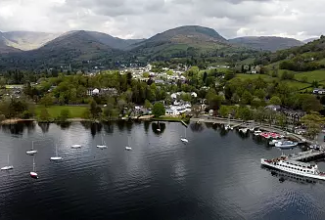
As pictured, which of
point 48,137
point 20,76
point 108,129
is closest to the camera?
point 48,137

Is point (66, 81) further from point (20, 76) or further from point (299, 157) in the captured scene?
point (299, 157)

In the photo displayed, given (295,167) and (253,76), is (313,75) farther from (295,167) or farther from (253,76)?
(295,167)

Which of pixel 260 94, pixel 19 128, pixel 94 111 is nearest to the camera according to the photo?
pixel 19 128

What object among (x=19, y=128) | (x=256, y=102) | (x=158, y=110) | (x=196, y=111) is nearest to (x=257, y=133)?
(x=256, y=102)

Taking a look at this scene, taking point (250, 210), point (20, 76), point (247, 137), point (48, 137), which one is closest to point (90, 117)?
point (48, 137)

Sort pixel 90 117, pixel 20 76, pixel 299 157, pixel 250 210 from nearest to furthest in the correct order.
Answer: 1. pixel 250 210
2. pixel 299 157
3. pixel 90 117
4. pixel 20 76

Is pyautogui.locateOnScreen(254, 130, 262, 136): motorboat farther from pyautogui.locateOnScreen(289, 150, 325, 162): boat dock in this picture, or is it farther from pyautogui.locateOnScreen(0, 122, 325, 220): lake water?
pyautogui.locateOnScreen(289, 150, 325, 162): boat dock
